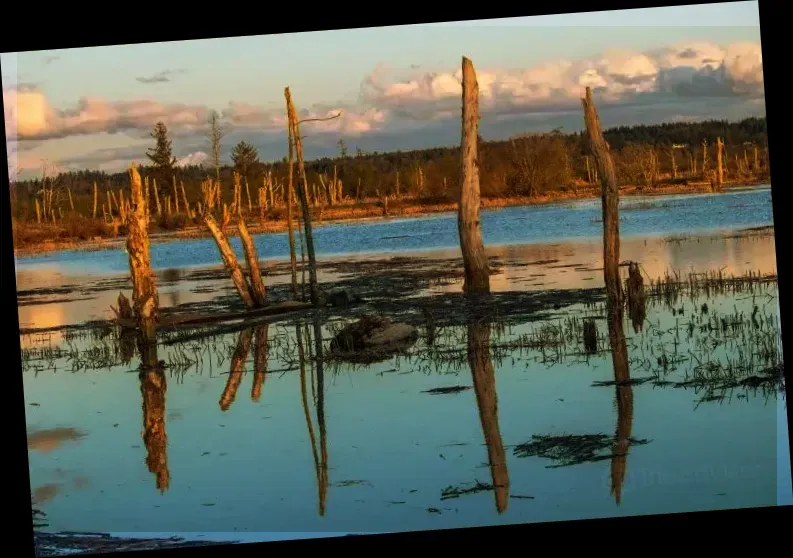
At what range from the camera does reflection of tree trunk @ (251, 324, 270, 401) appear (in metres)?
10.8

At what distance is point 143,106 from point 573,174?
14.2 feet

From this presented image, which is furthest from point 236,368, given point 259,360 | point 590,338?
point 590,338

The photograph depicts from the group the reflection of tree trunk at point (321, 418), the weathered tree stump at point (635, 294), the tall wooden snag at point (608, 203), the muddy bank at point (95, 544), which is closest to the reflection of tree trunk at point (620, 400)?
the weathered tree stump at point (635, 294)

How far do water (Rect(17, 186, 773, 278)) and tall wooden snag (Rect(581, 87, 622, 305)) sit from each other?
15 cm

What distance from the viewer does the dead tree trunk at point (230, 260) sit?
1170cm

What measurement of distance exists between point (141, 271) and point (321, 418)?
7.54ft

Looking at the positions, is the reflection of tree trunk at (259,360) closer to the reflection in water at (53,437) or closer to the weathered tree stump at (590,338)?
the reflection in water at (53,437)

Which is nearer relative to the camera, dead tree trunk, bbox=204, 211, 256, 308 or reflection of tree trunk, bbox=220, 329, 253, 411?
reflection of tree trunk, bbox=220, 329, 253, 411

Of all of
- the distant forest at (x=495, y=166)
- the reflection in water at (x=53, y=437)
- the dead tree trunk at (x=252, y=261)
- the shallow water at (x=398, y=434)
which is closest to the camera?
the shallow water at (x=398, y=434)

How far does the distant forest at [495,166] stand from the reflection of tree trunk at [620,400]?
4.82 ft

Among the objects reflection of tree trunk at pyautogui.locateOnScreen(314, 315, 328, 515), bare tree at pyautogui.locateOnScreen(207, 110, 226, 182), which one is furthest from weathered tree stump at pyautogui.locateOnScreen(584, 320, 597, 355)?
bare tree at pyautogui.locateOnScreen(207, 110, 226, 182)

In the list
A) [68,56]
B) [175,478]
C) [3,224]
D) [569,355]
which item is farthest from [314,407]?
[68,56]

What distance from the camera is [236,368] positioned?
430 inches

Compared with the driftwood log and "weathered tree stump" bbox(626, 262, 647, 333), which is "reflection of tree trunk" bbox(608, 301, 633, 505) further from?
the driftwood log
